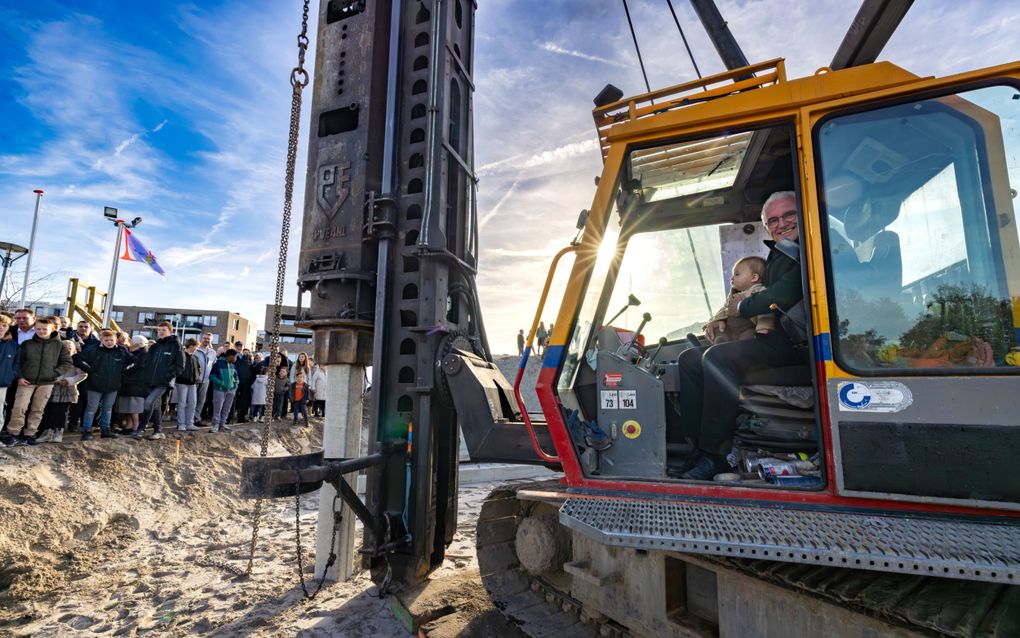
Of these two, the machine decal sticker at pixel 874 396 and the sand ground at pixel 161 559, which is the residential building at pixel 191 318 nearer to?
the sand ground at pixel 161 559

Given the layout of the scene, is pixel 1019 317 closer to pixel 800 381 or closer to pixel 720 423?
pixel 800 381

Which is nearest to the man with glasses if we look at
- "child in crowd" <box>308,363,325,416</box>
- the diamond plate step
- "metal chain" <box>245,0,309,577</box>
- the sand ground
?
the diamond plate step

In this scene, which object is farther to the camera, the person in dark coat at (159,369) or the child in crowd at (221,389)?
the child in crowd at (221,389)

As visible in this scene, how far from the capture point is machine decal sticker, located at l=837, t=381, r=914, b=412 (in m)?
2.10

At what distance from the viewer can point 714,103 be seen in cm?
271

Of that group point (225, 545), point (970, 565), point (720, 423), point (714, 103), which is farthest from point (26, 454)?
point (970, 565)

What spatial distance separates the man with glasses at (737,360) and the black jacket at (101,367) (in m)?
7.58

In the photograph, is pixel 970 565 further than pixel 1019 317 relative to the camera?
No

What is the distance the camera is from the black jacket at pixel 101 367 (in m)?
6.99

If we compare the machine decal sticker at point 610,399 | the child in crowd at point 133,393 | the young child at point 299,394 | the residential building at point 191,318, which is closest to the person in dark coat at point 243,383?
the young child at point 299,394

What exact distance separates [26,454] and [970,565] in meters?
8.21

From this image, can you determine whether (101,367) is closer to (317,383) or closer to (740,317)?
(317,383)

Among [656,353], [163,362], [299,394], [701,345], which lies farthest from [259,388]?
[701,345]

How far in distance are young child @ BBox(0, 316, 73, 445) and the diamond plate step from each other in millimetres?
7152
